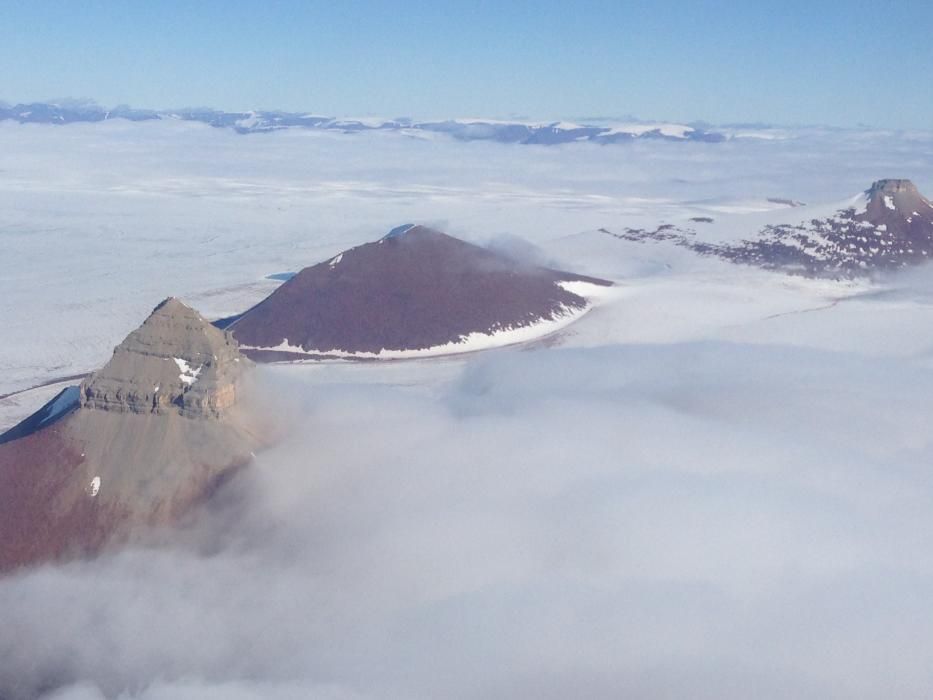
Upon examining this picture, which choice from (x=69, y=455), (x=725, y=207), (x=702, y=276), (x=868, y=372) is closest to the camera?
(x=69, y=455)

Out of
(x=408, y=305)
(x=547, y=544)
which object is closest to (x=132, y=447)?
(x=547, y=544)

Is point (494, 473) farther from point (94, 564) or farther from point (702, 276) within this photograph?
point (702, 276)

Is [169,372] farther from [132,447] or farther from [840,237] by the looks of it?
[840,237]

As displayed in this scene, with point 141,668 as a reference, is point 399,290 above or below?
above

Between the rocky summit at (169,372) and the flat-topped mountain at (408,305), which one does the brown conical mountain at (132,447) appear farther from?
the flat-topped mountain at (408,305)

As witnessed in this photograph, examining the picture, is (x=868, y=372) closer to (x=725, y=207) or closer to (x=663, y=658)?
(x=663, y=658)

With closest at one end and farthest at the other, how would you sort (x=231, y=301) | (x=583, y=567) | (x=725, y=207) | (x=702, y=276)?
(x=583, y=567) → (x=231, y=301) → (x=702, y=276) → (x=725, y=207)

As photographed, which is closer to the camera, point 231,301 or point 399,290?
point 399,290

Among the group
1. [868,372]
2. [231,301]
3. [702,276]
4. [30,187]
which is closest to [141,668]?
[868,372]
